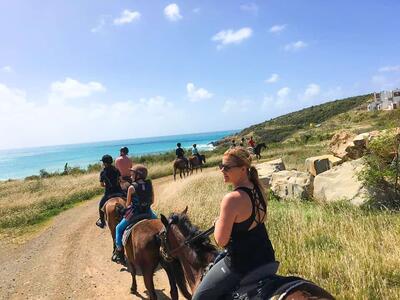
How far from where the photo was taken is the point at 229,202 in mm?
4102

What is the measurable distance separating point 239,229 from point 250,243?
0.21 m

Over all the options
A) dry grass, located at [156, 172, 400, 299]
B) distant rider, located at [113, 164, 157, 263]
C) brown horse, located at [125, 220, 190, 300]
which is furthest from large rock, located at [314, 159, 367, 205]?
brown horse, located at [125, 220, 190, 300]

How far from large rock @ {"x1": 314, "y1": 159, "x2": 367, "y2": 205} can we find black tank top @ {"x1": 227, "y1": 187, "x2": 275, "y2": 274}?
863cm

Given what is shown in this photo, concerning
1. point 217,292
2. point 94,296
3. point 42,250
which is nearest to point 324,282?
point 217,292

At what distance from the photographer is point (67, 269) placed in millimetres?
11688

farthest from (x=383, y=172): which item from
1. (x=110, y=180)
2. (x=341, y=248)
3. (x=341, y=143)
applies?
(x=110, y=180)

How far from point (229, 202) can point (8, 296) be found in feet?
28.4

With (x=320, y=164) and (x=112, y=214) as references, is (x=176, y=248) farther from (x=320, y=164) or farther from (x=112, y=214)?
(x=320, y=164)

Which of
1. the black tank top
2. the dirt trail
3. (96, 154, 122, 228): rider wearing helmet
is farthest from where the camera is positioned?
(96, 154, 122, 228): rider wearing helmet

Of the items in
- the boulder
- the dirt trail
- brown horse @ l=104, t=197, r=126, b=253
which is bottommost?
the dirt trail

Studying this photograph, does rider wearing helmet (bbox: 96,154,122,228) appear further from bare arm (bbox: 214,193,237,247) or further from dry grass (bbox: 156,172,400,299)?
bare arm (bbox: 214,193,237,247)

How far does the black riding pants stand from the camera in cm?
441

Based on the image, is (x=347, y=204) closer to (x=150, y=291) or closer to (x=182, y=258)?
(x=150, y=291)

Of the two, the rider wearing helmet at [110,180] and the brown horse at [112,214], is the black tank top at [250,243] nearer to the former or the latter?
the brown horse at [112,214]
